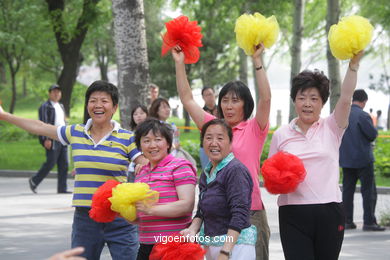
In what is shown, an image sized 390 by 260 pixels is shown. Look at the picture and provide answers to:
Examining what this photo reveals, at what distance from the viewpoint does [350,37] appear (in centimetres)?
466

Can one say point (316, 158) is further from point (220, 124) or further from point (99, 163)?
point (99, 163)

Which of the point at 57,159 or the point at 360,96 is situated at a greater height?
the point at 360,96

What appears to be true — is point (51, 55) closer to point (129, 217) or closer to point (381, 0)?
point (381, 0)

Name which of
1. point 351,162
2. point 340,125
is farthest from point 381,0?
point 340,125

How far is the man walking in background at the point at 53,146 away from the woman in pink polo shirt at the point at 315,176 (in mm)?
8888

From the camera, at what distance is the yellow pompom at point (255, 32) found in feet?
15.8

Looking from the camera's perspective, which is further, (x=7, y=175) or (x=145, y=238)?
(x=7, y=175)

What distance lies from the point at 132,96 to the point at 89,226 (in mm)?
4917

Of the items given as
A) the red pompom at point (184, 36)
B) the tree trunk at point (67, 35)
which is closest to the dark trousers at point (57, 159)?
the red pompom at point (184, 36)

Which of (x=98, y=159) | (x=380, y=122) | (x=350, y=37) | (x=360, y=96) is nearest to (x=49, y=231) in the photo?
(x=360, y=96)

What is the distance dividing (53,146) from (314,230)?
965 cm

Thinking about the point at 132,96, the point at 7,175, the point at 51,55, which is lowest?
the point at 7,175

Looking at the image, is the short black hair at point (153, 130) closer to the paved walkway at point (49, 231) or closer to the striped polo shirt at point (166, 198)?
the striped polo shirt at point (166, 198)

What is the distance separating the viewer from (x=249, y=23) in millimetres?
4863
